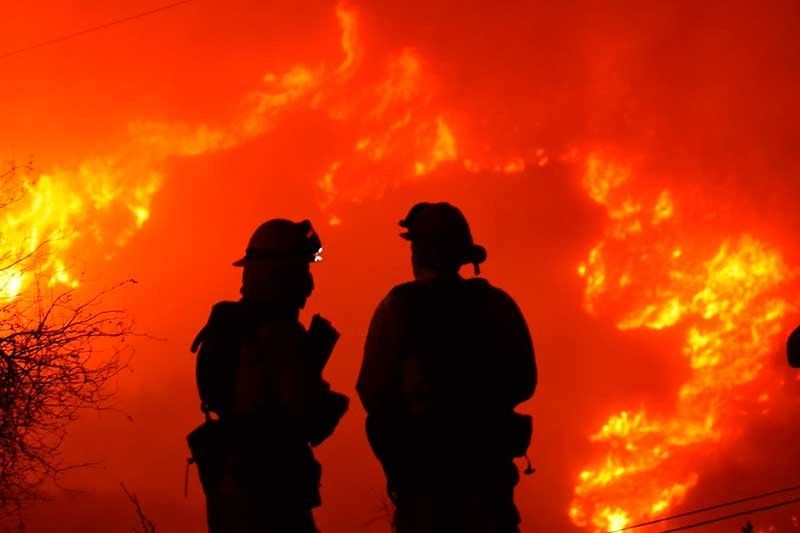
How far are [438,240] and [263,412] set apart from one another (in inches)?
65.6

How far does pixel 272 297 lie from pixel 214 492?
4.65 feet

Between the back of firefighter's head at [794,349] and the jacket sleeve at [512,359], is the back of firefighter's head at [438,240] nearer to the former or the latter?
the jacket sleeve at [512,359]

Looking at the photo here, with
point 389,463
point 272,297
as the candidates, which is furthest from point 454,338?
point 272,297

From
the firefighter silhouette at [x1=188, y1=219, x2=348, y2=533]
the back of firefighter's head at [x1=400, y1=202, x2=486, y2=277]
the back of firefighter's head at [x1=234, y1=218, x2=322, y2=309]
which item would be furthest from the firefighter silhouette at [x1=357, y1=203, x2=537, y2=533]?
the back of firefighter's head at [x1=234, y1=218, x2=322, y2=309]

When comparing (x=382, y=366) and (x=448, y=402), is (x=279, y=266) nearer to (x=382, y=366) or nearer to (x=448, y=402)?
(x=382, y=366)

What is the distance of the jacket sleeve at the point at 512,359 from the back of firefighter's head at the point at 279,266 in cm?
150

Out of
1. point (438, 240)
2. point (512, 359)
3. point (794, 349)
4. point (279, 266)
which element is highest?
point (279, 266)

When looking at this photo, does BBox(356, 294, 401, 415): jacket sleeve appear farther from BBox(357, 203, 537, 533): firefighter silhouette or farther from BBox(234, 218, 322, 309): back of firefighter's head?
BBox(234, 218, 322, 309): back of firefighter's head

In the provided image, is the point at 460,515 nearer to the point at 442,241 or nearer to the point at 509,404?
the point at 509,404

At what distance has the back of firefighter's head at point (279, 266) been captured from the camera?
736 cm

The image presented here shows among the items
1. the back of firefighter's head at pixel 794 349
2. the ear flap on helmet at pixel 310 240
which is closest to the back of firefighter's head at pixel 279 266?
the ear flap on helmet at pixel 310 240

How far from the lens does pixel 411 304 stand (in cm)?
676

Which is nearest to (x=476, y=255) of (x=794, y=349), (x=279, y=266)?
(x=279, y=266)

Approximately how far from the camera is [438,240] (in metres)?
7.01
